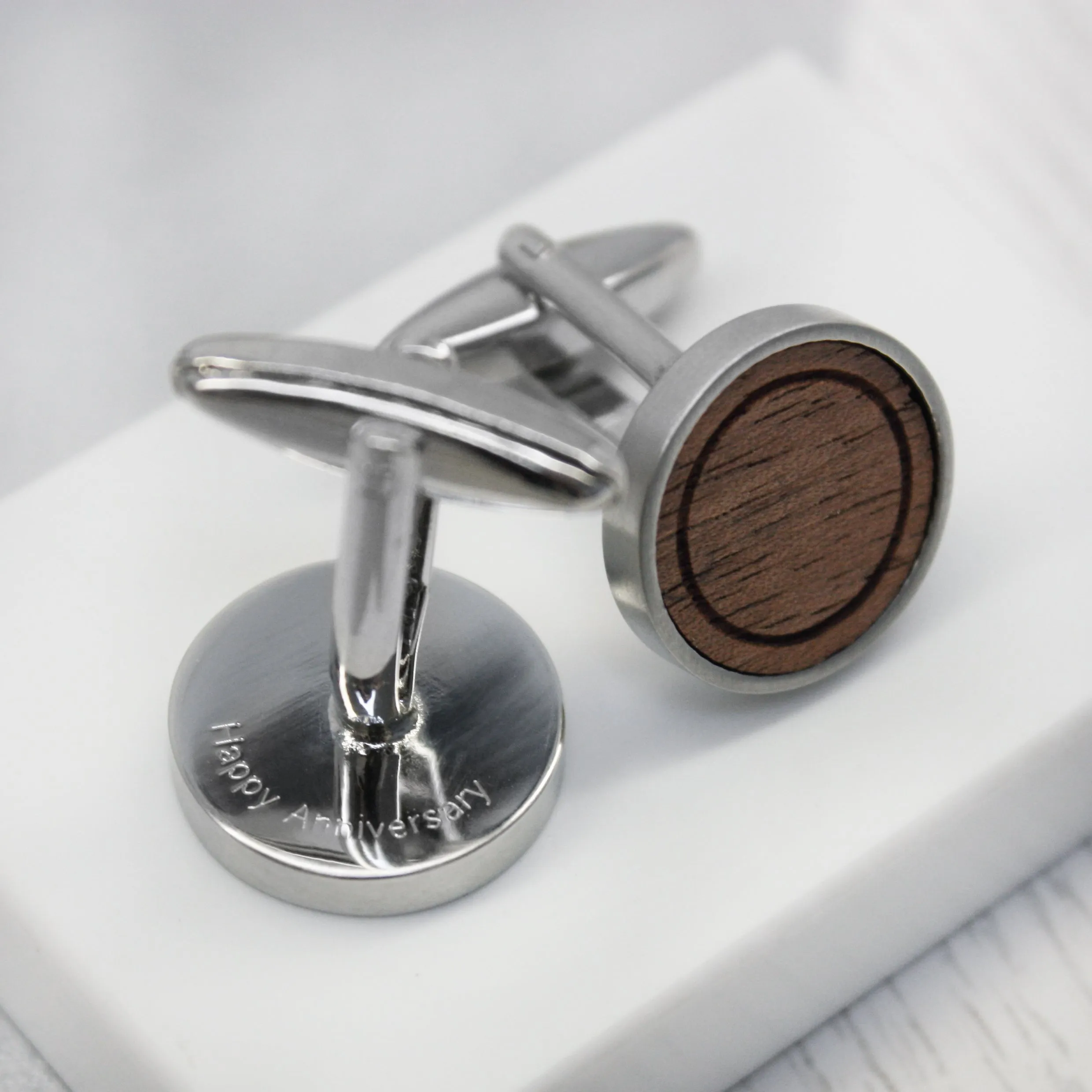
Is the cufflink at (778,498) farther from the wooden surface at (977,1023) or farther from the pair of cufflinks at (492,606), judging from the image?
the wooden surface at (977,1023)

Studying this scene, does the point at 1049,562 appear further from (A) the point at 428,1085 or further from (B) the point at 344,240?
(B) the point at 344,240

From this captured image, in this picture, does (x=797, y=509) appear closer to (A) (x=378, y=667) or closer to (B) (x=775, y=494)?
(B) (x=775, y=494)

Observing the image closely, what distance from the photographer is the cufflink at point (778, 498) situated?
1.60ft

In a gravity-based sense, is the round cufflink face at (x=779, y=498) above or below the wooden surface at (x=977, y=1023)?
above

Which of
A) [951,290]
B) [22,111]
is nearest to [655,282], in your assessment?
[951,290]

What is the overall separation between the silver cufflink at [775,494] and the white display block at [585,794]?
4 cm

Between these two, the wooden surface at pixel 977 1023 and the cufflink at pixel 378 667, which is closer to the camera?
the cufflink at pixel 378 667

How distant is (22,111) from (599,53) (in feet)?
0.88

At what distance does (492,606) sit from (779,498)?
0.32ft

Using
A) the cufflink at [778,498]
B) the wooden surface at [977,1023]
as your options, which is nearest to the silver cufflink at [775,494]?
the cufflink at [778,498]

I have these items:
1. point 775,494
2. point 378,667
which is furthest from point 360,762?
point 775,494

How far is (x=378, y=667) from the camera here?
0.50 m

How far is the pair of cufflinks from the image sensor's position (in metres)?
0.48

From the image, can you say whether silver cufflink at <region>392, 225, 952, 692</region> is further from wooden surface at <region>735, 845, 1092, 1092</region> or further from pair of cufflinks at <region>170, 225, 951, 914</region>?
wooden surface at <region>735, 845, 1092, 1092</region>
